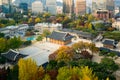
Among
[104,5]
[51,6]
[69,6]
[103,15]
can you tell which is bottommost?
[103,15]

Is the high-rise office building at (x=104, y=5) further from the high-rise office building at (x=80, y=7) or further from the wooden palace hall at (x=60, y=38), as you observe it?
the wooden palace hall at (x=60, y=38)

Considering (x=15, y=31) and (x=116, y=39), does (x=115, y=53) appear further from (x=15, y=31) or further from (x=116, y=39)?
(x=15, y=31)

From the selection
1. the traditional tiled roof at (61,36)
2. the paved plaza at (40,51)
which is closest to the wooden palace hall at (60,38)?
the traditional tiled roof at (61,36)

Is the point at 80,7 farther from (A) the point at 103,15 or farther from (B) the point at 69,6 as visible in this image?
(A) the point at 103,15

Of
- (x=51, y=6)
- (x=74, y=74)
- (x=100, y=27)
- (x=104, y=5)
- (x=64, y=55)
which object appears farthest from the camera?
(x=51, y=6)

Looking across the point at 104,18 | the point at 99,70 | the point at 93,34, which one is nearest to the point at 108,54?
the point at 99,70

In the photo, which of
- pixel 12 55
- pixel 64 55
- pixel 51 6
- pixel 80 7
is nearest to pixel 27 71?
pixel 64 55

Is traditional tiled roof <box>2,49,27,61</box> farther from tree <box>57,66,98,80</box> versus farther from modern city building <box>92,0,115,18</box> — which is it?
modern city building <box>92,0,115,18</box>

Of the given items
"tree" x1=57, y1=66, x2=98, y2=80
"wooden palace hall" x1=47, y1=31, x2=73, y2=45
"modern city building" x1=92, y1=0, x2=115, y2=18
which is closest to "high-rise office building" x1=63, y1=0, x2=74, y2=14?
"modern city building" x1=92, y1=0, x2=115, y2=18

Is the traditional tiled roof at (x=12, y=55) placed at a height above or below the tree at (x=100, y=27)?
below

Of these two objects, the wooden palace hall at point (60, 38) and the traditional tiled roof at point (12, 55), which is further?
the wooden palace hall at point (60, 38)

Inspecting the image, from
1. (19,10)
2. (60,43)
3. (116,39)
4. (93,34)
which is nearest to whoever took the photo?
(60,43)
